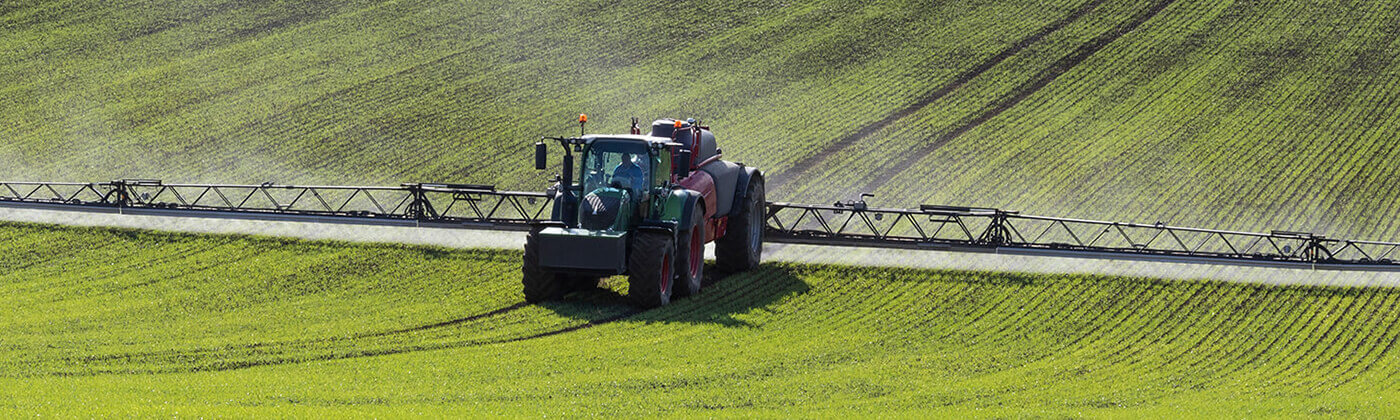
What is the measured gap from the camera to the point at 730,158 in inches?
1538

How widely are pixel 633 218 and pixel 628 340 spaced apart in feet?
8.88

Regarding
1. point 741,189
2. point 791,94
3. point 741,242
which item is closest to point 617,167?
point 741,242

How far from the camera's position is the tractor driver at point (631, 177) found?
22062 mm

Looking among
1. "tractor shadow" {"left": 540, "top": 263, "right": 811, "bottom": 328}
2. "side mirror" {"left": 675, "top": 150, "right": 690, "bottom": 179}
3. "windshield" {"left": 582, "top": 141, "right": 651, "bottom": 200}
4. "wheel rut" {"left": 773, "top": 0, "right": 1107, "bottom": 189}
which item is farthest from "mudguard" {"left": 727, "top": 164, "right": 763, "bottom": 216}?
"wheel rut" {"left": 773, "top": 0, "right": 1107, "bottom": 189}

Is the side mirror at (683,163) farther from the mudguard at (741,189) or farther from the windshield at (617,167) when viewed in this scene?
the mudguard at (741,189)

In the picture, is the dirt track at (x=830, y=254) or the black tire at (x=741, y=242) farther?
the black tire at (x=741, y=242)

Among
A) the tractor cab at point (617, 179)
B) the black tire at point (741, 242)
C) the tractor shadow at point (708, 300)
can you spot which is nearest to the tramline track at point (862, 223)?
the black tire at point (741, 242)

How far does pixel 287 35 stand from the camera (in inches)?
2004

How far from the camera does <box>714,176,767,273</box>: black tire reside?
2497cm

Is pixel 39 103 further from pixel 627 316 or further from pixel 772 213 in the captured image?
pixel 627 316

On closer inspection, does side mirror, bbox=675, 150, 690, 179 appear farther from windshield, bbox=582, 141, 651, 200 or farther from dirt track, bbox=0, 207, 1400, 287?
dirt track, bbox=0, 207, 1400, 287

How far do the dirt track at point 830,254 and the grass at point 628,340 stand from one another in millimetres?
399

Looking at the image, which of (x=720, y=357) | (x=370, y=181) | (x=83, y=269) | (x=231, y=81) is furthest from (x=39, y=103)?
(x=720, y=357)

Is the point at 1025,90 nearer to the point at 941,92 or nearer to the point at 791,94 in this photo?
the point at 941,92
